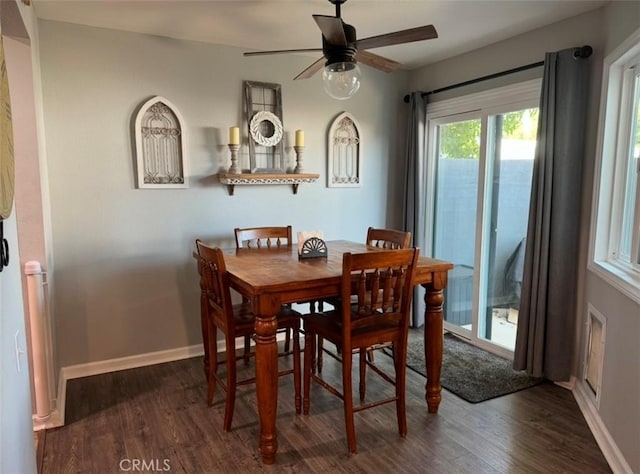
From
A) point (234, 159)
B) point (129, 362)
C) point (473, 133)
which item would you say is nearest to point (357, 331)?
point (234, 159)

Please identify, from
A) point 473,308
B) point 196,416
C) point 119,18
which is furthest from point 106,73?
point 473,308

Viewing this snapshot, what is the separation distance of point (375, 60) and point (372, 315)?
1.40 metres

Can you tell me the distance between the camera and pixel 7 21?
208cm

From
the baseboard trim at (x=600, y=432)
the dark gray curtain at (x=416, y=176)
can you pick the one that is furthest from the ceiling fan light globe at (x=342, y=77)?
the baseboard trim at (x=600, y=432)

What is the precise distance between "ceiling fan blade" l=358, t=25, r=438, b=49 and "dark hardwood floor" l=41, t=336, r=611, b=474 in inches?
79.4

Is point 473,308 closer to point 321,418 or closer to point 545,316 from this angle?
point 545,316

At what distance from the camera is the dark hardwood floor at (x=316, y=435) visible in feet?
7.20

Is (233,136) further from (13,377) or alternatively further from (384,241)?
(13,377)

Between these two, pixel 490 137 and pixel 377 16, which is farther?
pixel 490 137

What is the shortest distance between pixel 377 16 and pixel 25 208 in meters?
2.33

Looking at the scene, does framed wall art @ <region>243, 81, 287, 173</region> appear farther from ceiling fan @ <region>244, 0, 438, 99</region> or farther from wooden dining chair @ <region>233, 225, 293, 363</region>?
ceiling fan @ <region>244, 0, 438, 99</region>

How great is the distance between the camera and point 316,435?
2445 millimetres

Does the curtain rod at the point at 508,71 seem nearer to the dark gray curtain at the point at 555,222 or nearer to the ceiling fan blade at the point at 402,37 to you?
the dark gray curtain at the point at 555,222

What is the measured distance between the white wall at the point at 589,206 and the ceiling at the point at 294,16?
0.10 meters
